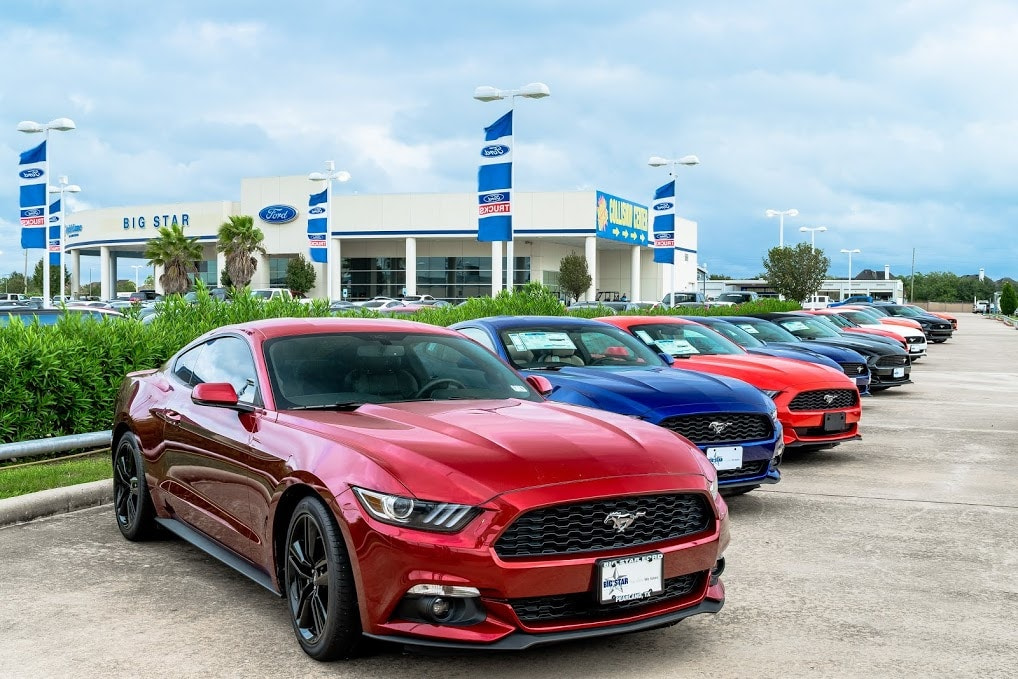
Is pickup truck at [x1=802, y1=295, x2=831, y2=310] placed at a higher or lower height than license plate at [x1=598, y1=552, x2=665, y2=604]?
higher

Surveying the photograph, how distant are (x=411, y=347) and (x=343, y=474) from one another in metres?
1.66

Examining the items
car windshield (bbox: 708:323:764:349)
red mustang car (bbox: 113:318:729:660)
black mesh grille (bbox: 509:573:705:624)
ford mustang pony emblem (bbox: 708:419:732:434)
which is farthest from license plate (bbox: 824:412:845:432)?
black mesh grille (bbox: 509:573:705:624)

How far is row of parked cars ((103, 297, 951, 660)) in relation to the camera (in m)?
3.91

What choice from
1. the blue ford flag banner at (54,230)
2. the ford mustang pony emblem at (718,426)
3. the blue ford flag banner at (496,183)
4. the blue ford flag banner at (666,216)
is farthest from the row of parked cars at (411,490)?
the blue ford flag banner at (54,230)

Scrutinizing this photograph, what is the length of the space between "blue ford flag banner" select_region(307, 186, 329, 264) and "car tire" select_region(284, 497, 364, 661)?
3470 centimetres

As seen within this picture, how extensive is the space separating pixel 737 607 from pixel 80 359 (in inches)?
284

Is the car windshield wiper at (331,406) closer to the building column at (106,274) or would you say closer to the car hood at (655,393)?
the car hood at (655,393)

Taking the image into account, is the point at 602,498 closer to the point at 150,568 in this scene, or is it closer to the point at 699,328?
the point at 150,568

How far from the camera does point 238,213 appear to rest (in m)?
69.7

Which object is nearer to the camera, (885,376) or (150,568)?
(150,568)

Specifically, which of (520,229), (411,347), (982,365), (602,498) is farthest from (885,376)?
(520,229)

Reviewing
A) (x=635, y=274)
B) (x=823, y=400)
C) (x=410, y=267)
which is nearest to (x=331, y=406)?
(x=823, y=400)

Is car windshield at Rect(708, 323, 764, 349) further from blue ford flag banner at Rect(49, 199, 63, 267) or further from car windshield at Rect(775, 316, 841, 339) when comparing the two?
→ blue ford flag banner at Rect(49, 199, 63, 267)

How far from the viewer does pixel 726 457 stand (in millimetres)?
7207
